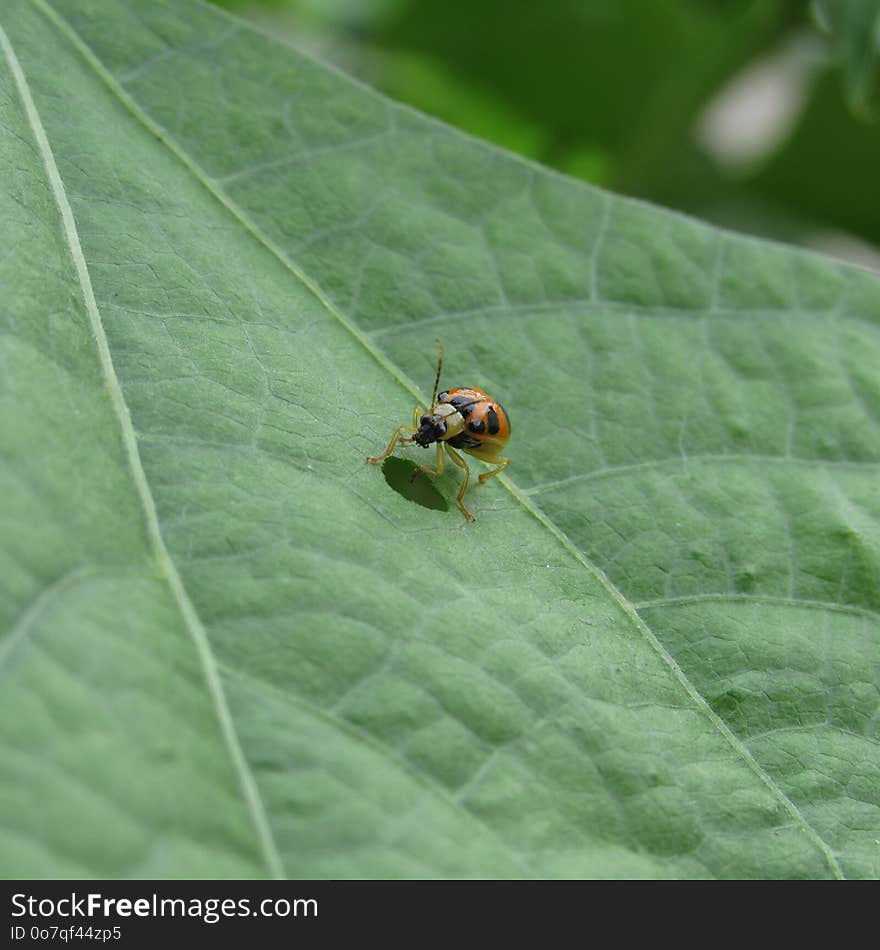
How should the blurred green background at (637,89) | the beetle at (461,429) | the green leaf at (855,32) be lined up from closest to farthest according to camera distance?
1. the beetle at (461,429)
2. the green leaf at (855,32)
3. the blurred green background at (637,89)

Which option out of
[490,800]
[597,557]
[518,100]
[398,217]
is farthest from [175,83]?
[518,100]

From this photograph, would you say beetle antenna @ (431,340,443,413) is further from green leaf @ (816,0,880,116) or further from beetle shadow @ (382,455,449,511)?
green leaf @ (816,0,880,116)

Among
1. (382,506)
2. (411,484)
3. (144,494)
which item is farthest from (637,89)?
(144,494)

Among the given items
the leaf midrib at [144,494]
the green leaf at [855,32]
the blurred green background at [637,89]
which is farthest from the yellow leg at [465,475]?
the blurred green background at [637,89]

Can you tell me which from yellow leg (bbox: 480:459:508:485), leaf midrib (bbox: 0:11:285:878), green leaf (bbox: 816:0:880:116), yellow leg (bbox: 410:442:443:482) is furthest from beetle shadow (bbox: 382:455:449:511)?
green leaf (bbox: 816:0:880:116)

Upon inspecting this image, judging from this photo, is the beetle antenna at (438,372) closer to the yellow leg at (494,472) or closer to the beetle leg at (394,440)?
the beetle leg at (394,440)

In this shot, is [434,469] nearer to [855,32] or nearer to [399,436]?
[399,436]
